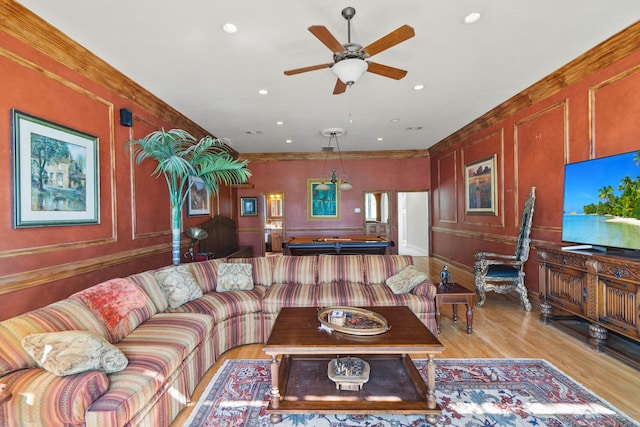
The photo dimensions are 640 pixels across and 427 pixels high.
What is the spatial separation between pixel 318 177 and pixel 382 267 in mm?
4965

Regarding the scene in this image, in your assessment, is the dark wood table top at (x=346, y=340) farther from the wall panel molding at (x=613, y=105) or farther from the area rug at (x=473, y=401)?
the wall panel molding at (x=613, y=105)

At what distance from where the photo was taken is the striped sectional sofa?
4.66 ft

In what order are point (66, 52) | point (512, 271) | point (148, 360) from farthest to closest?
point (512, 271), point (66, 52), point (148, 360)

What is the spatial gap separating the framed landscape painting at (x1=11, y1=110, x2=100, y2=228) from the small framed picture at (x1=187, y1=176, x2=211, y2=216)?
6.58ft

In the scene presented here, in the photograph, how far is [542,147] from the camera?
404 centimetres

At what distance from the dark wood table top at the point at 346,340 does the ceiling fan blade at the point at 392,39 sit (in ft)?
6.77

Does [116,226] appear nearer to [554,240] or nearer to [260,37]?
[260,37]

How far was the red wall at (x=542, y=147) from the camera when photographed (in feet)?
9.75

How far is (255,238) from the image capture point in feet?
27.4

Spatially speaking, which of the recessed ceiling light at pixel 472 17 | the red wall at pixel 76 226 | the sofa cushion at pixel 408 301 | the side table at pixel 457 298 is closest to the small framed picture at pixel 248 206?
the red wall at pixel 76 226

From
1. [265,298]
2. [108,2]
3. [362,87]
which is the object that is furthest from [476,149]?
[108,2]

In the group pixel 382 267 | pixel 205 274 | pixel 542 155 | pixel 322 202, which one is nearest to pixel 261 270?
pixel 205 274

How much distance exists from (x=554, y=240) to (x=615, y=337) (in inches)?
48.1

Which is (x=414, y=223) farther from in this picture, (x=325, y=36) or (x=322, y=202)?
(x=325, y=36)
